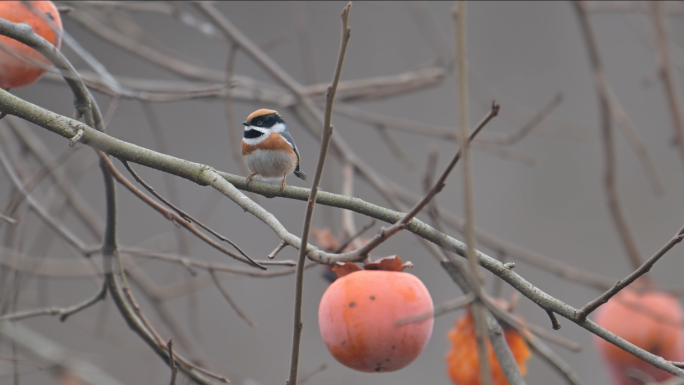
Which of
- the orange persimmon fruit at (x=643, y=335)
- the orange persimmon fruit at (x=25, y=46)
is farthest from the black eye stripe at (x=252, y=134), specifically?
the orange persimmon fruit at (x=643, y=335)

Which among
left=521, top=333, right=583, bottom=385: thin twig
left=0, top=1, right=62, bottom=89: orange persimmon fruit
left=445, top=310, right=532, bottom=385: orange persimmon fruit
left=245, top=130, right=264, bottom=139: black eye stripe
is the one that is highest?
left=245, top=130, right=264, bottom=139: black eye stripe

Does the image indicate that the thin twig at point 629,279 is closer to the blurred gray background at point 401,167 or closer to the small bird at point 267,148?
the small bird at point 267,148

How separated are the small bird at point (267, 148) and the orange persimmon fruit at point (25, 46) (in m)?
0.45

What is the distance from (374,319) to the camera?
1.05 metres

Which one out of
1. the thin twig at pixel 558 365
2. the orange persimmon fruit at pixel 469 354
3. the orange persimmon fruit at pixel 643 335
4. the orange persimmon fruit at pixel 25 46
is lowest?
the thin twig at pixel 558 365

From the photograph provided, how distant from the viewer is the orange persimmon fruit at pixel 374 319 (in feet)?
3.45

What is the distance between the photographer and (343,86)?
2.15m

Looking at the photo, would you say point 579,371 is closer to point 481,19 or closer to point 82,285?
point 481,19

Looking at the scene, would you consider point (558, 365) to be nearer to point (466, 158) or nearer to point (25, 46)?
point (466, 158)

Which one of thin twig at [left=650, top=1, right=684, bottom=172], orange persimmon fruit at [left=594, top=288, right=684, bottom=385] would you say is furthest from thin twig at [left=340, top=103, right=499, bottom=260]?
orange persimmon fruit at [left=594, top=288, right=684, bottom=385]

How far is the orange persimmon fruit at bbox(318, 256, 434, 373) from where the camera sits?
3.45ft

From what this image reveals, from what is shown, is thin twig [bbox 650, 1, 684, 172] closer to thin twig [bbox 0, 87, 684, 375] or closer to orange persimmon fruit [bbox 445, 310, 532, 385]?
orange persimmon fruit [bbox 445, 310, 532, 385]

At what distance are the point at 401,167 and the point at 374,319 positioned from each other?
3232 mm

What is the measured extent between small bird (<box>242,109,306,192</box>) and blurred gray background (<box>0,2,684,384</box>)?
1.79m
